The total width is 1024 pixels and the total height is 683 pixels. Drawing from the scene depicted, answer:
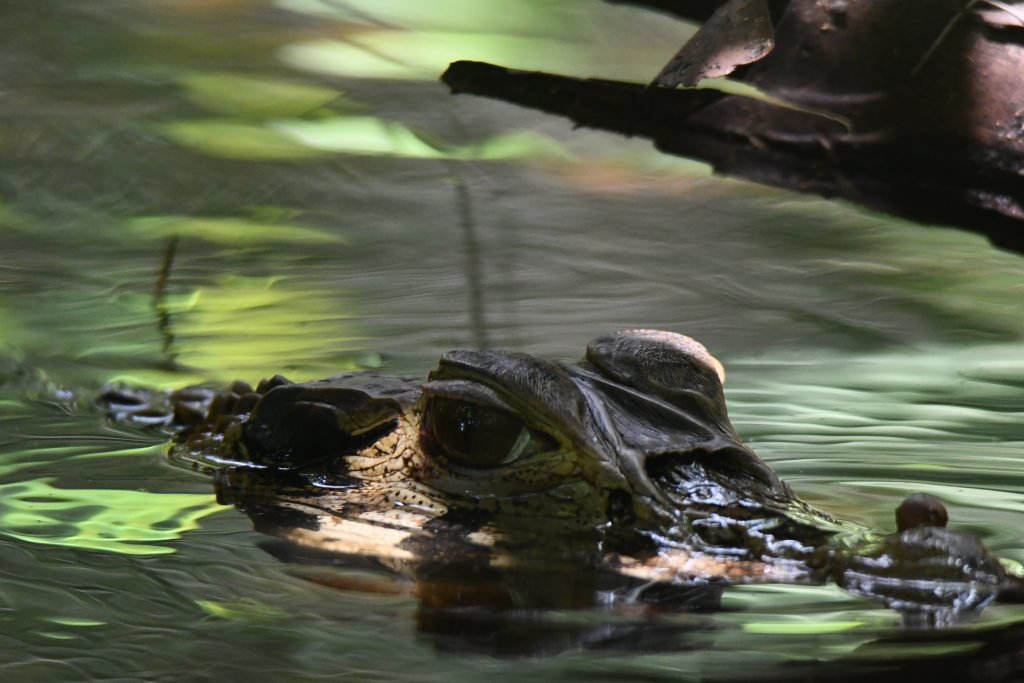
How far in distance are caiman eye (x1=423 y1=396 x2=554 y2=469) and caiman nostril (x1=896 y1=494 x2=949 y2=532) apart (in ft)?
1.94

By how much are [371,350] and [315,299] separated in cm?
57

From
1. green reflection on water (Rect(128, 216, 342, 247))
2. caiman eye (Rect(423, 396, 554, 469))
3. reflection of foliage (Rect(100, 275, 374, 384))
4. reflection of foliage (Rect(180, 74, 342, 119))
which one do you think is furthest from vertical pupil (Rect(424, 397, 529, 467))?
reflection of foliage (Rect(180, 74, 342, 119))

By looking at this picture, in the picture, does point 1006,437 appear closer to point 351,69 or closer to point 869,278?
point 869,278

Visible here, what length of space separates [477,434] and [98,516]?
0.70 metres

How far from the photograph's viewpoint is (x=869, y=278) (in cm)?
493

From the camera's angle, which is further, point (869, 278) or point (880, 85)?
point (869, 278)

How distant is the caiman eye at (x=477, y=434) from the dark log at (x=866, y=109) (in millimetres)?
1756

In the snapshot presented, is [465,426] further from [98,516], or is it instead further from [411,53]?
[411,53]

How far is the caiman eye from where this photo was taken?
2.47 m

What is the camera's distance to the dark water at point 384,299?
195 cm

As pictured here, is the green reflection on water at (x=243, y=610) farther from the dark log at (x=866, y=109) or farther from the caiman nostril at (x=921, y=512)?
the dark log at (x=866, y=109)

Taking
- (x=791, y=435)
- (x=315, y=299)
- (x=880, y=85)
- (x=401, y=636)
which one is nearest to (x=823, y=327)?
(x=880, y=85)

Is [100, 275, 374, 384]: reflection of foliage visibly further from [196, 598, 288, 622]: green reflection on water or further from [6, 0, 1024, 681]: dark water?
[196, 598, 288, 622]: green reflection on water

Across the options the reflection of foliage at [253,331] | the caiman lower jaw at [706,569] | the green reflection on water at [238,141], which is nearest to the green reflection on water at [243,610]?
the caiman lower jaw at [706,569]
